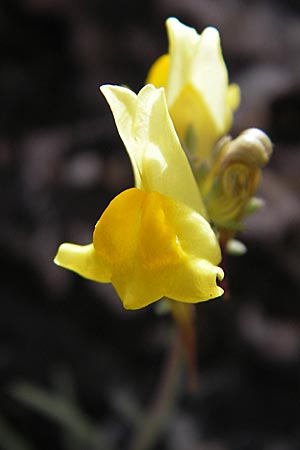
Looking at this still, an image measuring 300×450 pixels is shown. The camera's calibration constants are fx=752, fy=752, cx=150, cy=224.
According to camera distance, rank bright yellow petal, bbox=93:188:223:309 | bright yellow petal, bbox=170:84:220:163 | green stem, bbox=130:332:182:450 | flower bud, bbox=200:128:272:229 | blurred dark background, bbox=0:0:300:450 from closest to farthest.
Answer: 1. bright yellow petal, bbox=93:188:223:309
2. flower bud, bbox=200:128:272:229
3. bright yellow petal, bbox=170:84:220:163
4. green stem, bbox=130:332:182:450
5. blurred dark background, bbox=0:0:300:450

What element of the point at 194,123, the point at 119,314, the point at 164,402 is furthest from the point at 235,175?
the point at 119,314

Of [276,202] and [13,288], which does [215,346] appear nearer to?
[276,202]

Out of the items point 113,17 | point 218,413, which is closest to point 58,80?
point 113,17

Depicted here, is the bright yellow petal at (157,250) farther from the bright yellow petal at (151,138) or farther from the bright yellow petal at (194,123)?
the bright yellow petal at (194,123)

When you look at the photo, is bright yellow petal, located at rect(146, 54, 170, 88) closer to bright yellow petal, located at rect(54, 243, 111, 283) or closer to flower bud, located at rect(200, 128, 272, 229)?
flower bud, located at rect(200, 128, 272, 229)

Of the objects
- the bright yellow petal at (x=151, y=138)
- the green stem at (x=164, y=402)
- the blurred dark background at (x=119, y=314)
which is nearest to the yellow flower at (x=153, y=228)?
the bright yellow petal at (x=151, y=138)

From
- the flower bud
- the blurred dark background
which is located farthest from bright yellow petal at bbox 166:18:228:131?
the blurred dark background

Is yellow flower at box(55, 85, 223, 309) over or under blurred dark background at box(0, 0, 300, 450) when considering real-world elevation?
over
